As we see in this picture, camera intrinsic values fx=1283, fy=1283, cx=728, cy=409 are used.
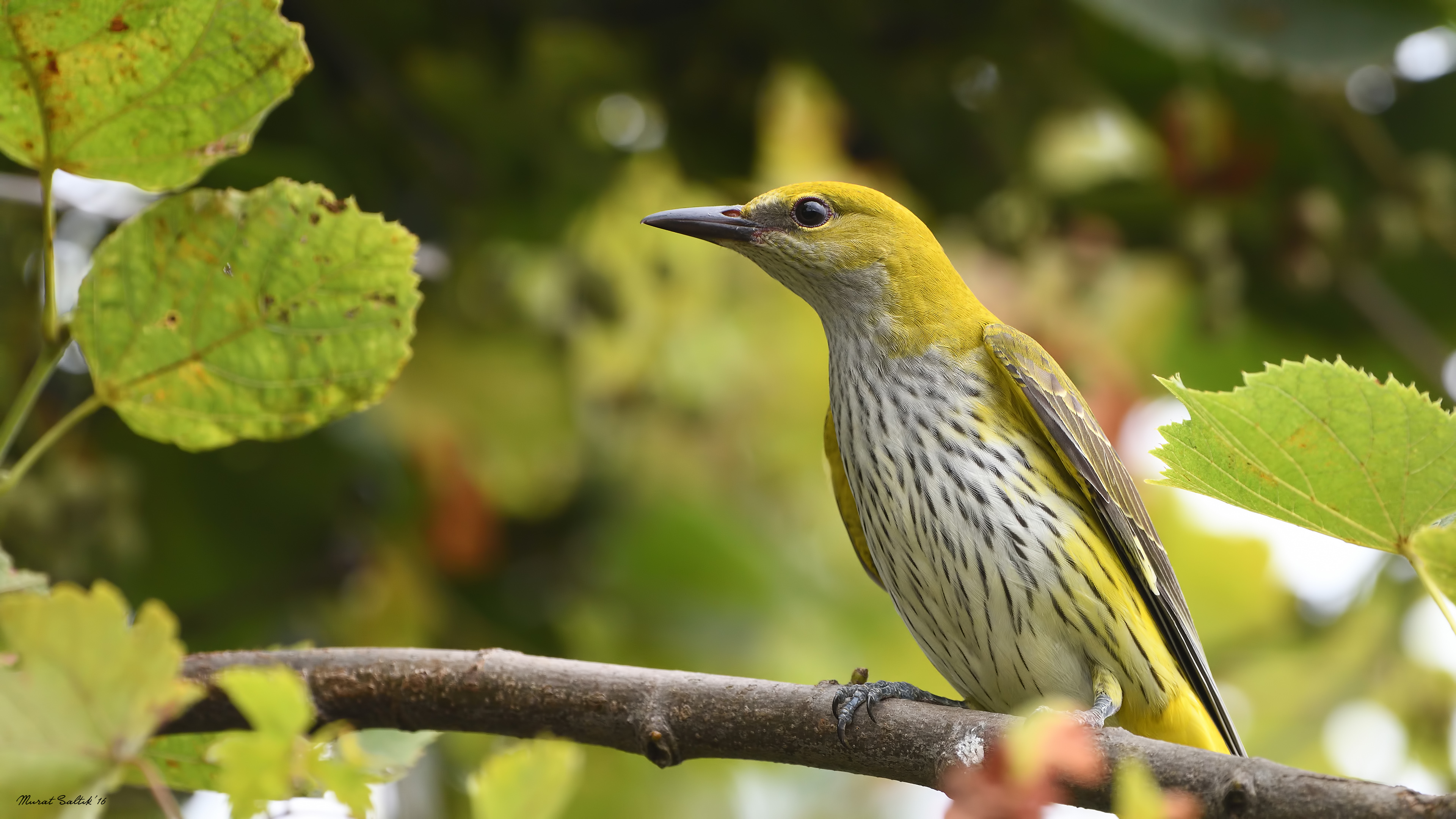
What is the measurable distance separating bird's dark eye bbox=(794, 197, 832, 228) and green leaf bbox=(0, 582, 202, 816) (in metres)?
2.13

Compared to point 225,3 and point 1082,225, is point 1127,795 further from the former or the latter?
point 1082,225

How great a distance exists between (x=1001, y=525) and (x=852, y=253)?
0.81m

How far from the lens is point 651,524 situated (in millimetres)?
4457

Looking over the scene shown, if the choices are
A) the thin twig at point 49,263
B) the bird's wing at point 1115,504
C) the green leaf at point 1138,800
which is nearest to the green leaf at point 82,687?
the thin twig at point 49,263

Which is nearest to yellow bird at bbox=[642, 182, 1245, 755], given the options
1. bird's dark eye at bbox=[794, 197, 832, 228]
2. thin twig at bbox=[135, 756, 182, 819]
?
bird's dark eye at bbox=[794, 197, 832, 228]

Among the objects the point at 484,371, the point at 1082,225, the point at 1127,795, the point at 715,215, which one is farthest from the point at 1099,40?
the point at 1127,795

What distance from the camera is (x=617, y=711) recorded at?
68.7 inches

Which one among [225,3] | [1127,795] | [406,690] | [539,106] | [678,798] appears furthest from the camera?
[678,798]

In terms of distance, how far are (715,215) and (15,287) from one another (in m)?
1.77

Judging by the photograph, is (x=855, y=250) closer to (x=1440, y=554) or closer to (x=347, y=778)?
(x=1440, y=554)

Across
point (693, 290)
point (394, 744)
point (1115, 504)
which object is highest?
point (693, 290)

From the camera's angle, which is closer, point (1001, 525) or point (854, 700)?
point (854, 700)

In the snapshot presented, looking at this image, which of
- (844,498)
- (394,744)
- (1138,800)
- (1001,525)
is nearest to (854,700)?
(394,744)

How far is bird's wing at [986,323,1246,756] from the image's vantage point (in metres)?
2.63
